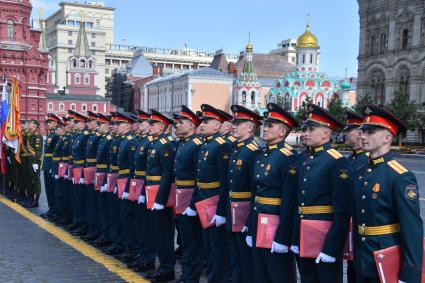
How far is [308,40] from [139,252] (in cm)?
6275

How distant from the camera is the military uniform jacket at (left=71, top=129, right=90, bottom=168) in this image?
8734 mm

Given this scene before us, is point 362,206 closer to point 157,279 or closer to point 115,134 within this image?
point 157,279

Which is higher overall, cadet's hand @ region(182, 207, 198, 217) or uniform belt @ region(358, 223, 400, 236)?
uniform belt @ region(358, 223, 400, 236)

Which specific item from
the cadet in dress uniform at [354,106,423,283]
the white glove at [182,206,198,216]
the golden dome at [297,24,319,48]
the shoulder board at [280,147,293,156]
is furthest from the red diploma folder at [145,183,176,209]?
the golden dome at [297,24,319,48]

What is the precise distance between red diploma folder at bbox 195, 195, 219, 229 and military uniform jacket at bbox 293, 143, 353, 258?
4.67ft

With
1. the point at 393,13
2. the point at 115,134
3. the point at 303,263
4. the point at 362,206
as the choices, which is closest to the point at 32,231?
the point at 115,134

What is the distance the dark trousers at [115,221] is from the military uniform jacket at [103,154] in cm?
48

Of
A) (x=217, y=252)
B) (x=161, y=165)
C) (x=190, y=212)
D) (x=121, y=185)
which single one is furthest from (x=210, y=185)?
(x=121, y=185)

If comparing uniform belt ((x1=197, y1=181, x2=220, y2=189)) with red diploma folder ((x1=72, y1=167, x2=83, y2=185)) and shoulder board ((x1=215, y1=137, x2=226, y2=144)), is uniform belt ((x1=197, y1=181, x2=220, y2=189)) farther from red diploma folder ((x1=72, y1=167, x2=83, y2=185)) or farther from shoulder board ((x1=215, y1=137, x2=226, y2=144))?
red diploma folder ((x1=72, y1=167, x2=83, y2=185))

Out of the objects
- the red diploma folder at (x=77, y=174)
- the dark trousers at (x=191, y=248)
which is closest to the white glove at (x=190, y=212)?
the dark trousers at (x=191, y=248)

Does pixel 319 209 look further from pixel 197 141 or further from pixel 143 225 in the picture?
pixel 143 225

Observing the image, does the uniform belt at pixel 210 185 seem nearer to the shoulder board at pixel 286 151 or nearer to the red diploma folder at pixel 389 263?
the shoulder board at pixel 286 151

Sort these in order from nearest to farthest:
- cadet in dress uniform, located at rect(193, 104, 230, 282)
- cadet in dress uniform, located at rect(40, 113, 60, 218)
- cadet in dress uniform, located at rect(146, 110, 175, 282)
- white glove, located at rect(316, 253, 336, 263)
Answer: white glove, located at rect(316, 253, 336, 263)
cadet in dress uniform, located at rect(193, 104, 230, 282)
cadet in dress uniform, located at rect(146, 110, 175, 282)
cadet in dress uniform, located at rect(40, 113, 60, 218)

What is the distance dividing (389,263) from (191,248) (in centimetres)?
279
